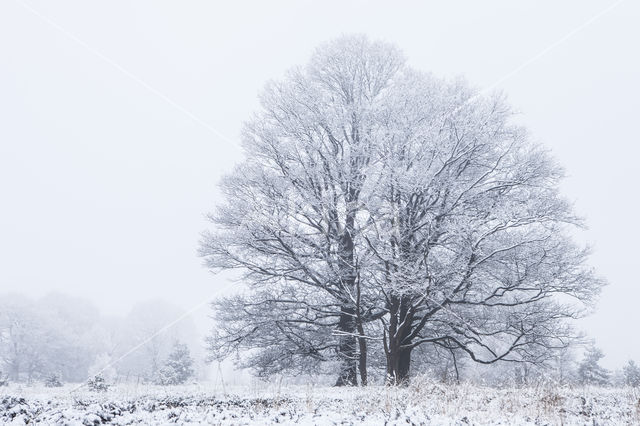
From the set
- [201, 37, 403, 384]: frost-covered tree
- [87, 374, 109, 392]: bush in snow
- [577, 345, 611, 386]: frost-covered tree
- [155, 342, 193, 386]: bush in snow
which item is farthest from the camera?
[577, 345, 611, 386]: frost-covered tree

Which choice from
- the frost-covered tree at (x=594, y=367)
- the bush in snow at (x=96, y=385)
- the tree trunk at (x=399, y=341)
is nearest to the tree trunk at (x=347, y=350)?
the tree trunk at (x=399, y=341)

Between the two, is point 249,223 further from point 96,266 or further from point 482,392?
point 96,266

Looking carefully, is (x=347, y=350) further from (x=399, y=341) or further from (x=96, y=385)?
(x=96, y=385)

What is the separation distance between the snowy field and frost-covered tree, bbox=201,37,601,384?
2430 millimetres

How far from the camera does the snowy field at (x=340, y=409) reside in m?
4.95

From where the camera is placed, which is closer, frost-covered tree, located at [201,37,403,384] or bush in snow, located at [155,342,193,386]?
frost-covered tree, located at [201,37,403,384]

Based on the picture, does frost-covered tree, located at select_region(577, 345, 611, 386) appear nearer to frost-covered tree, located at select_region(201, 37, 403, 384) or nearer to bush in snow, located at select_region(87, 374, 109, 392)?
frost-covered tree, located at select_region(201, 37, 403, 384)

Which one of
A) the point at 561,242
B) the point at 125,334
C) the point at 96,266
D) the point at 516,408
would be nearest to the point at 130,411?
the point at 516,408

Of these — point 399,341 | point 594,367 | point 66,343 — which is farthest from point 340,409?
point 66,343

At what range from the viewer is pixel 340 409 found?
6223 mm

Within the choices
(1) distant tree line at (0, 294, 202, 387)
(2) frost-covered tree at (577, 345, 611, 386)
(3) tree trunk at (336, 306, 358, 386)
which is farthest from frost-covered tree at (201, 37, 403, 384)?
(2) frost-covered tree at (577, 345, 611, 386)

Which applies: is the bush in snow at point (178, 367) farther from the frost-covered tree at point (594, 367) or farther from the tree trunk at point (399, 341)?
the frost-covered tree at point (594, 367)

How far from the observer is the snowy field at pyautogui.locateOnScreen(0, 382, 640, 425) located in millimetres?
4949

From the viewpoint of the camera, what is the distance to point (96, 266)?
546 ft
